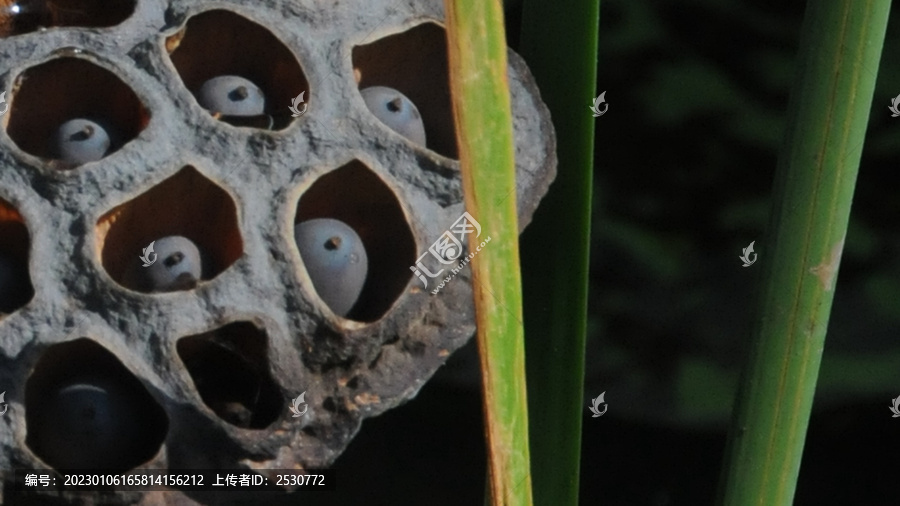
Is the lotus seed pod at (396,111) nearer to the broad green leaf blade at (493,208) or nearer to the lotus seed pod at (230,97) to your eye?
the lotus seed pod at (230,97)

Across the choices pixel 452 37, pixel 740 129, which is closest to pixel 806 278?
pixel 452 37

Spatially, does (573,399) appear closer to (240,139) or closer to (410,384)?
(410,384)

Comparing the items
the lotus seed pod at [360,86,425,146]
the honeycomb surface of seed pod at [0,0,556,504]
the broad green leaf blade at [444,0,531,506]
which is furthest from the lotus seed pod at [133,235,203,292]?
the broad green leaf blade at [444,0,531,506]

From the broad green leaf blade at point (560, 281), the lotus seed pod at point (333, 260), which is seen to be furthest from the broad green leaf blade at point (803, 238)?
the lotus seed pod at point (333, 260)

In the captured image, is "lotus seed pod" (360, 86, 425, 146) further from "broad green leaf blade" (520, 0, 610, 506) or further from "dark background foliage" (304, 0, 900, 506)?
"dark background foliage" (304, 0, 900, 506)

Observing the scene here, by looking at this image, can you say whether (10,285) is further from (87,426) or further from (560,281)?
(560,281)

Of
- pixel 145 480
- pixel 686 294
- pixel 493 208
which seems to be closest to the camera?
pixel 493 208

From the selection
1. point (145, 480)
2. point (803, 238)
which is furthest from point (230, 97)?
point (803, 238)
